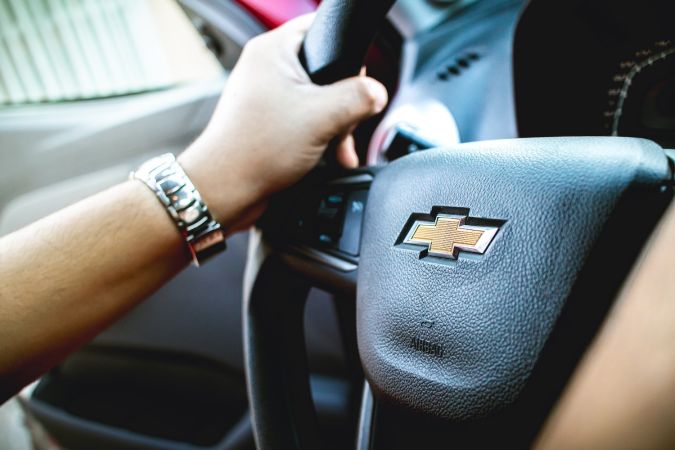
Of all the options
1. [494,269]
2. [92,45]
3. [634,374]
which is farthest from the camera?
[92,45]

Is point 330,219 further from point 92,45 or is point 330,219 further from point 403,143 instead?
point 92,45

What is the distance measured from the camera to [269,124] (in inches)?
23.5

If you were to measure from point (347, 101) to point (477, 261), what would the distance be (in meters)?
0.29

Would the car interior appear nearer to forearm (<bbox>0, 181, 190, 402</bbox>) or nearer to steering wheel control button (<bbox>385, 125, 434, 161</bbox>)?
steering wheel control button (<bbox>385, 125, 434, 161</bbox>)

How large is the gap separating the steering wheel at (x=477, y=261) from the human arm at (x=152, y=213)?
5cm

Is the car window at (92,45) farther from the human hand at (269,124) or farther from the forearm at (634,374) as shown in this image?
the forearm at (634,374)

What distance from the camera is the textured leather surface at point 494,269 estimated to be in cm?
33

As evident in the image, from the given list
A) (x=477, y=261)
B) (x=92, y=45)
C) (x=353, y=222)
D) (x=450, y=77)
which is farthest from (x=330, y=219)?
(x=92, y=45)

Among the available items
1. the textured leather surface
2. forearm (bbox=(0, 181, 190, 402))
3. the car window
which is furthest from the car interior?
the car window

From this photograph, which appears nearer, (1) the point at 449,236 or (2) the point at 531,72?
(1) the point at 449,236

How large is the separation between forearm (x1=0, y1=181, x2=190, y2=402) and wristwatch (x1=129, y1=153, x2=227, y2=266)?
0.01 m

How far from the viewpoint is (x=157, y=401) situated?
51.7 inches

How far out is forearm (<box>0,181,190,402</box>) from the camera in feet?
1.88

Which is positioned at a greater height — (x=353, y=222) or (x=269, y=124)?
(x=269, y=124)
